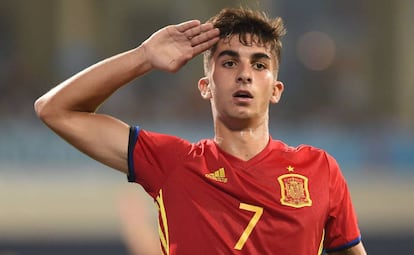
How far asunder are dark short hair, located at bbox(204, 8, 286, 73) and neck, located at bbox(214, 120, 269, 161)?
0.91 ft

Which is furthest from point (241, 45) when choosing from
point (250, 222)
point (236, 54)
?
point (250, 222)

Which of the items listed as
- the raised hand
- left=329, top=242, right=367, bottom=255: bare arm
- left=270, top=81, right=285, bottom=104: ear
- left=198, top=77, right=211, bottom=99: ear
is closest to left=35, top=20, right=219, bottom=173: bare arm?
the raised hand

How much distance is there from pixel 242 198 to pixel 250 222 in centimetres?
10

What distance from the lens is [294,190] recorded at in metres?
3.69

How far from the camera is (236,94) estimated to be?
3709 millimetres

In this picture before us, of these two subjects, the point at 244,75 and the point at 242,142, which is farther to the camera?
the point at 242,142

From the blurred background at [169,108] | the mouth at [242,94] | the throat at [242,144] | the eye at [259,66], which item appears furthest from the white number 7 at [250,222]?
the blurred background at [169,108]

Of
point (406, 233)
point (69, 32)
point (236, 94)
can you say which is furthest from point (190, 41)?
point (69, 32)

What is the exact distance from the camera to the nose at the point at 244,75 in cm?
368

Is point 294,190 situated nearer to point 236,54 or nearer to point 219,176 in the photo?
point 219,176

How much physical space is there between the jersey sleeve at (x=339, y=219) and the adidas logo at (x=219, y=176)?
1.31 ft

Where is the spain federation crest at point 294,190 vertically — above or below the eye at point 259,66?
below

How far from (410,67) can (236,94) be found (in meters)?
10.6

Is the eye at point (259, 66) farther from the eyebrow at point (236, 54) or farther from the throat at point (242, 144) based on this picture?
the throat at point (242, 144)
